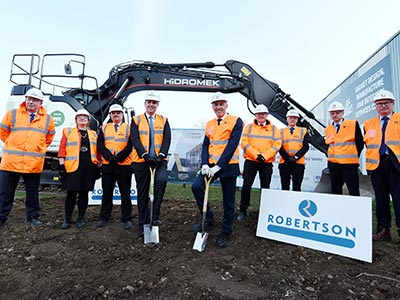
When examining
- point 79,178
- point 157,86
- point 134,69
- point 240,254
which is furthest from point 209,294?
point 134,69

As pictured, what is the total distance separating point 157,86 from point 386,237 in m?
4.80

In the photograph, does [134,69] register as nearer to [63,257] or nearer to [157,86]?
[157,86]

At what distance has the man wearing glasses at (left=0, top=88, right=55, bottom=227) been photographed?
13.1ft

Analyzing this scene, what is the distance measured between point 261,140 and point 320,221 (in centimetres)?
160

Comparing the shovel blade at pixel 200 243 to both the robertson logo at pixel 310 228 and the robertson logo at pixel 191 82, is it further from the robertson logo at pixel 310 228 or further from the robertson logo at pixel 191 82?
the robertson logo at pixel 191 82

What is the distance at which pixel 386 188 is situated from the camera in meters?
3.78

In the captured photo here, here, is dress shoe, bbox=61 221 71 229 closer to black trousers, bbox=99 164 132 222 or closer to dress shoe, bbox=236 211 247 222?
black trousers, bbox=99 164 132 222

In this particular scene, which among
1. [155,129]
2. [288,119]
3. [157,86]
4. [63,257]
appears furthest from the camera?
[157,86]

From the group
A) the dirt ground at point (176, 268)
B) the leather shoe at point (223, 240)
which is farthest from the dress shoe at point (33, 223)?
the leather shoe at point (223, 240)

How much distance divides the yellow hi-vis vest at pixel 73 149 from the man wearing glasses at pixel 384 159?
3.97m

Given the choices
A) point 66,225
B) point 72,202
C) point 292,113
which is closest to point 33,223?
point 66,225

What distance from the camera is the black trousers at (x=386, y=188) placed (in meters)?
3.59

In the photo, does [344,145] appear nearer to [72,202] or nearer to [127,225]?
[127,225]

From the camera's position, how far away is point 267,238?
3.62 m
